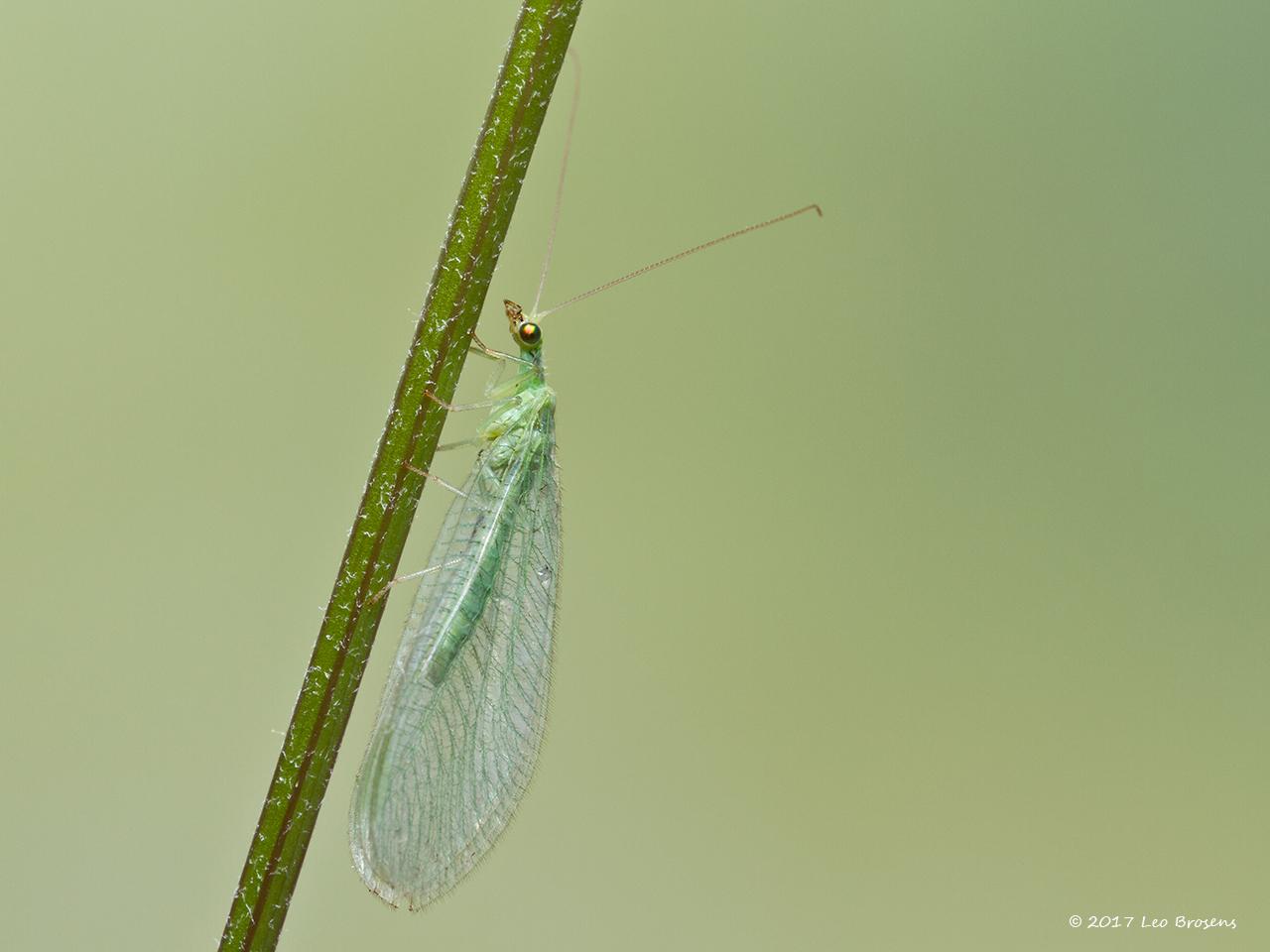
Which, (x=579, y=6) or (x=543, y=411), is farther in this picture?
(x=543, y=411)

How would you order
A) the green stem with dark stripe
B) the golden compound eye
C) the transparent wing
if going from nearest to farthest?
the green stem with dark stripe, the transparent wing, the golden compound eye

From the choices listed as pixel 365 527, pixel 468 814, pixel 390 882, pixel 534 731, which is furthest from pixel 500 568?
pixel 365 527

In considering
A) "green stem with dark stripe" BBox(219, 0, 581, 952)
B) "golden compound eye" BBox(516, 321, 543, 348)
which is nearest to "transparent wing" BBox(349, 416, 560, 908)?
"golden compound eye" BBox(516, 321, 543, 348)

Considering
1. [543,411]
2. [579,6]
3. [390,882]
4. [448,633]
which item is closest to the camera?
[579,6]

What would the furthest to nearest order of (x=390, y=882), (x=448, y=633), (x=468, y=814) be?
(x=448, y=633) < (x=468, y=814) < (x=390, y=882)

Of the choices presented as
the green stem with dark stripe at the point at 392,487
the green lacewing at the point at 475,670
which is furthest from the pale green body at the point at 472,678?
the green stem with dark stripe at the point at 392,487

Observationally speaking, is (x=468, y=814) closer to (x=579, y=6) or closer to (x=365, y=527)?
(x=365, y=527)

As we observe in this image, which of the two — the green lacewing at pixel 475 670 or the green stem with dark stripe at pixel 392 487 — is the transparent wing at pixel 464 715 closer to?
the green lacewing at pixel 475 670

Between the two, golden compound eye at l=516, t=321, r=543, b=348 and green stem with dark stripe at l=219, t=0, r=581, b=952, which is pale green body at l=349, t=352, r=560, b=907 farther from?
green stem with dark stripe at l=219, t=0, r=581, b=952
